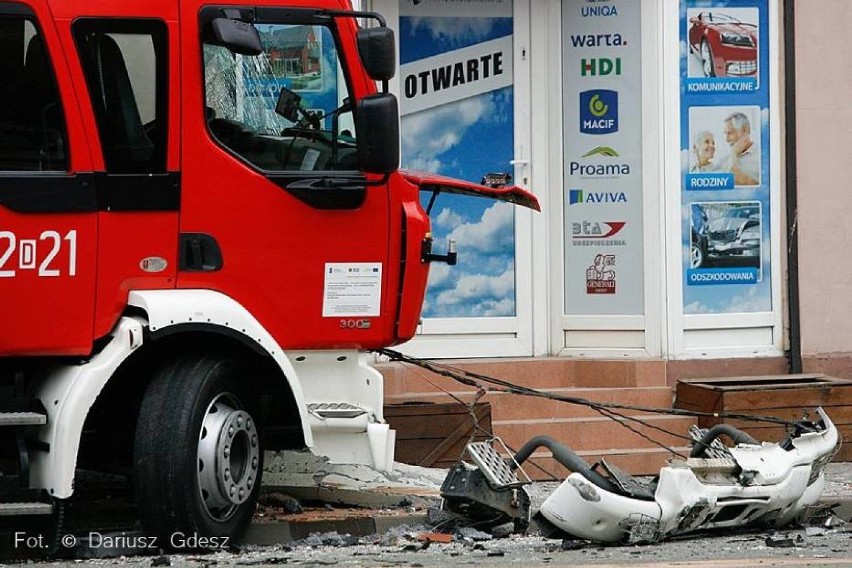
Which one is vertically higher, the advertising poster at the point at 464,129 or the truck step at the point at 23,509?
the advertising poster at the point at 464,129

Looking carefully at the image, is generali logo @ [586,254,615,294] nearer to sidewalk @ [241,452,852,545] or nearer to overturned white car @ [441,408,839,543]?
sidewalk @ [241,452,852,545]

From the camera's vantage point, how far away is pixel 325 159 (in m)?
7.73

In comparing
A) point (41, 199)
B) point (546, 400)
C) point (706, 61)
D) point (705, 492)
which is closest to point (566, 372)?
point (546, 400)

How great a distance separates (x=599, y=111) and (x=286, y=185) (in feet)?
15.0

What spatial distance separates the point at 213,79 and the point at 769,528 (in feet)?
12.1

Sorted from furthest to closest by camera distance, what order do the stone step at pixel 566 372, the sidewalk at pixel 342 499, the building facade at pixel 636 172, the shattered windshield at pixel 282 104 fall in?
1. the building facade at pixel 636 172
2. the stone step at pixel 566 372
3. the sidewalk at pixel 342 499
4. the shattered windshield at pixel 282 104

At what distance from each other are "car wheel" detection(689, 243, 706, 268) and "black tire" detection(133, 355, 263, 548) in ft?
16.1

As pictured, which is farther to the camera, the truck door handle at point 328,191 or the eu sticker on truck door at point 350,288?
the eu sticker on truck door at point 350,288

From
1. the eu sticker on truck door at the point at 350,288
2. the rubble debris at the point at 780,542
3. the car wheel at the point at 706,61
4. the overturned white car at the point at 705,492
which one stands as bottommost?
the rubble debris at the point at 780,542

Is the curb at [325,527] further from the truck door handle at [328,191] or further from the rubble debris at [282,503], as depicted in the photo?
the truck door handle at [328,191]

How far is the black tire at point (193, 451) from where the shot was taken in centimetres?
711

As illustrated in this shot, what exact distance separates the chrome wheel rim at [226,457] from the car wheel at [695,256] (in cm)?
486

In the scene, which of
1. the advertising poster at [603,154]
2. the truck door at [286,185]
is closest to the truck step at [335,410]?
the truck door at [286,185]

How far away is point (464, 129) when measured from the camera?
1161cm
